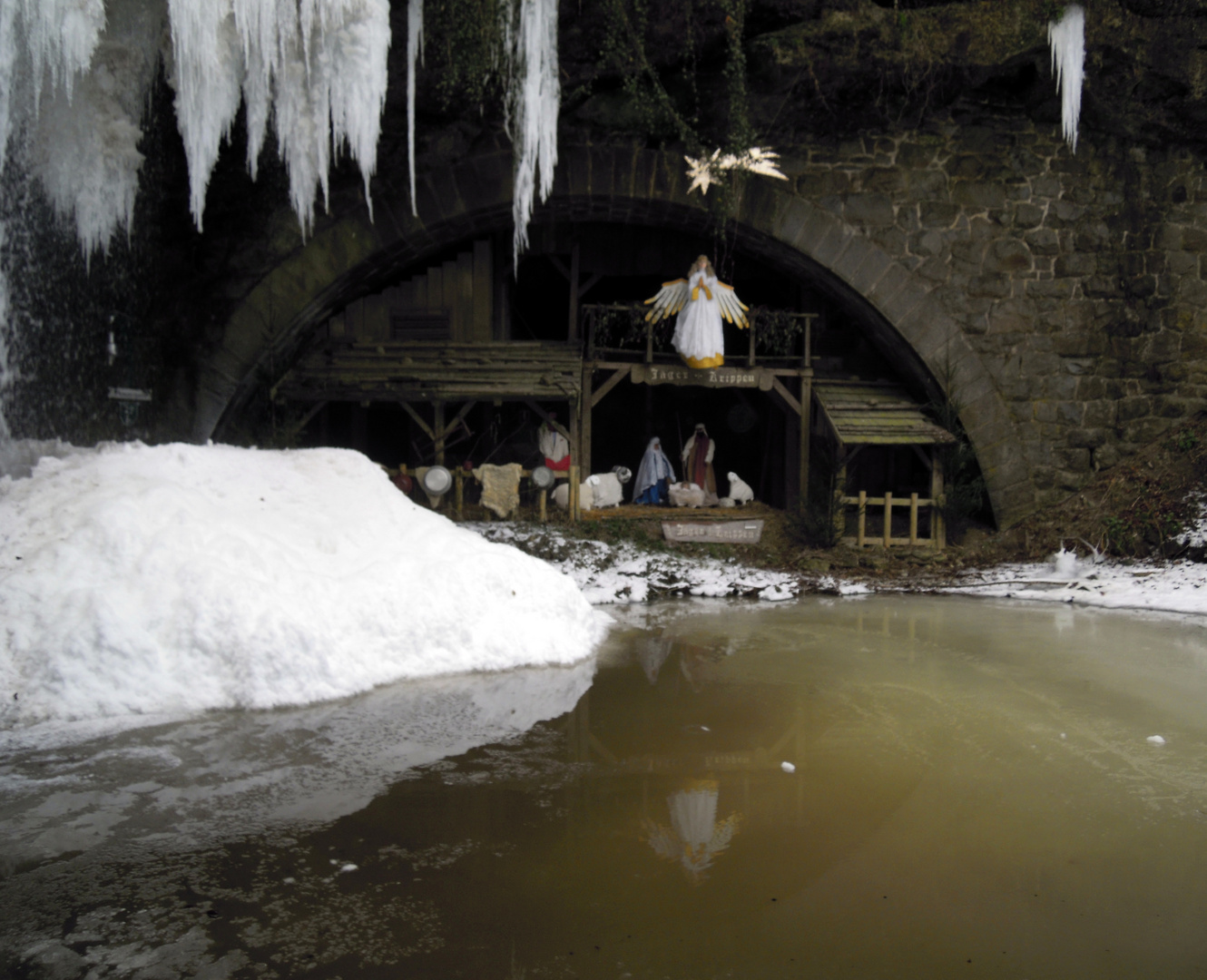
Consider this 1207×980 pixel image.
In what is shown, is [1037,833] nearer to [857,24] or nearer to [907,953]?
[907,953]

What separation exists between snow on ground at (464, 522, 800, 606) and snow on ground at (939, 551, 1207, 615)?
204 cm

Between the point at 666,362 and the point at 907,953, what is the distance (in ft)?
32.9

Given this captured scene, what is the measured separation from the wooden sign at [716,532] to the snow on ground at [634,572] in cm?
57

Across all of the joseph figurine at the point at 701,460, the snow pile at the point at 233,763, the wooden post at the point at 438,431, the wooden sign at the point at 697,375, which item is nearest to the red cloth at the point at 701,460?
the joseph figurine at the point at 701,460

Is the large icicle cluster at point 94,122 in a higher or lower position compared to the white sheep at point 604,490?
higher

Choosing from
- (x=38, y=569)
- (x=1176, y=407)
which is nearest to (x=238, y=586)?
(x=38, y=569)

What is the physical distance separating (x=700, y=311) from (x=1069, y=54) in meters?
5.04

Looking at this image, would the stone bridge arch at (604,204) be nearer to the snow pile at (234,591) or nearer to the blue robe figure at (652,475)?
the blue robe figure at (652,475)

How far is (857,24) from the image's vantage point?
10266mm

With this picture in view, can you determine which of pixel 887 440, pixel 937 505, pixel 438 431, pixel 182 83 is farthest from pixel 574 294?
pixel 182 83

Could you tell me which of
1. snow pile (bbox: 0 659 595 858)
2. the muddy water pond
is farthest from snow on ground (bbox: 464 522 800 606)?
snow pile (bbox: 0 659 595 858)

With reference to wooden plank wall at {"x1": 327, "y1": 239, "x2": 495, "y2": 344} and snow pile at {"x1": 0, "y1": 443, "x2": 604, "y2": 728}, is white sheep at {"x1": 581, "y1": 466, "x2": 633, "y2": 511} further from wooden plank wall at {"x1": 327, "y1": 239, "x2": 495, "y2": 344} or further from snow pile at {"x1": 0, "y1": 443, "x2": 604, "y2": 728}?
snow pile at {"x1": 0, "y1": 443, "x2": 604, "y2": 728}

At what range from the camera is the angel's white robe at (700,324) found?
38.2ft

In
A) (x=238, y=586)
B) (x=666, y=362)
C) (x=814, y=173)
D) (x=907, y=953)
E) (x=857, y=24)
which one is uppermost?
(x=857, y=24)
